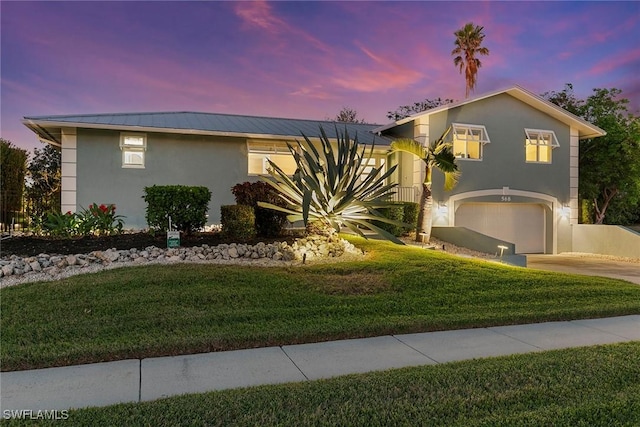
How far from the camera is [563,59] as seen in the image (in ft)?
57.2

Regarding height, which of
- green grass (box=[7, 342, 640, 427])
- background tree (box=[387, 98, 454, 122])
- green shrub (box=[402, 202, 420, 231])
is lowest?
green grass (box=[7, 342, 640, 427])

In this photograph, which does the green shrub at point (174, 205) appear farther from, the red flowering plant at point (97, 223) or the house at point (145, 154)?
the house at point (145, 154)

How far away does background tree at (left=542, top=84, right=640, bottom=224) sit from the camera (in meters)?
18.5

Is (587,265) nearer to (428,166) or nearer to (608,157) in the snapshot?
(428,166)

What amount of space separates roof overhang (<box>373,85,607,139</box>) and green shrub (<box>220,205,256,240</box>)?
325 inches

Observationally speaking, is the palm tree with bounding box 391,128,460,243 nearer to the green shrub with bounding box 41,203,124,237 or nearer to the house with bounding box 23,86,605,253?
the house with bounding box 23,86,605,253

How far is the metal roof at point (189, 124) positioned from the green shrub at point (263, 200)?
233 centimetres

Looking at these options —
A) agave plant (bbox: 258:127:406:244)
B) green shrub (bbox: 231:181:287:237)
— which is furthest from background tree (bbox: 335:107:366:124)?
agave plant (bbox: 258:127:406:244)

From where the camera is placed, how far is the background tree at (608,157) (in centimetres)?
1850

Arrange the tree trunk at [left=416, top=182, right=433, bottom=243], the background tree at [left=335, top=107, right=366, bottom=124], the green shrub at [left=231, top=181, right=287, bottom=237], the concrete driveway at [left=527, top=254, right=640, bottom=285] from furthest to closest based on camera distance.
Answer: the background tree at [left=335, top=107, right=366, bottom=124]
the tree trunk at [left=416, top=182, right=433, bottom=243]
the concrete driveway at [left=527, top=254, right=640, bottom=285]
the green shrub at [left=231, top=181, right=287, bottom=237]

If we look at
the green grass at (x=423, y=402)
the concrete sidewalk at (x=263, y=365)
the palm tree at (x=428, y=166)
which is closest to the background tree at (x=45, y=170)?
the palm tree at (x=428, y=166)

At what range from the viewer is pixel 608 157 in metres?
18.9

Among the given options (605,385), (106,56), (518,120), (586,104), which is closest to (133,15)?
(106,56)

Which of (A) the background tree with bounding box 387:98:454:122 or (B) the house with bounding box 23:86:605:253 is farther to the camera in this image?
(A) the background tree with bounding box 387:98:454:122
